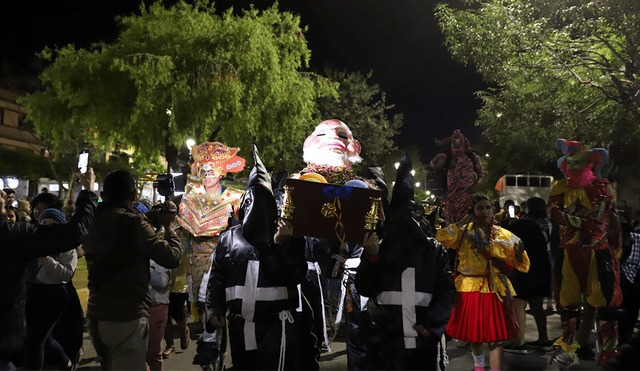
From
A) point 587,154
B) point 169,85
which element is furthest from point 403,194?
point 169,85

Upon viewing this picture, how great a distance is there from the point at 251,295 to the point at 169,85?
13874 mm

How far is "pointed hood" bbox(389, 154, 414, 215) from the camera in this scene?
3766mm

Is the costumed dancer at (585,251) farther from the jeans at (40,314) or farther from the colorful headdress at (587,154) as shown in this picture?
the jeans at (40,314)

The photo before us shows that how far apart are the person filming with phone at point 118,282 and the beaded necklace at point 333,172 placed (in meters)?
1.53

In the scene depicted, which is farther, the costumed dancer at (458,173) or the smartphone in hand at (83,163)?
the costumed dancer at (458,173)

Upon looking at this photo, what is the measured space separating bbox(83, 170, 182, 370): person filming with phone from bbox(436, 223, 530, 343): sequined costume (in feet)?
9.83

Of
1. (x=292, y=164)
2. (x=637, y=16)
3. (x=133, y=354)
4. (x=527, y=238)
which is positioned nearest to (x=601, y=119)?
(x=637, y=16)

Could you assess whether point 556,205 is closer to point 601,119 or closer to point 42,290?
point 42,290

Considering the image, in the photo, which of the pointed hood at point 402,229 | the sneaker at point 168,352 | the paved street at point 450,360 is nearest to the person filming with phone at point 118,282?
the pointed hood at point 402,229

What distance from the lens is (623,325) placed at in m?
6.48

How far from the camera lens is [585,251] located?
6113 millimetres

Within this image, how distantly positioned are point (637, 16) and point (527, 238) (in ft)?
22.7

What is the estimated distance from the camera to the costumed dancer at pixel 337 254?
12.8ft

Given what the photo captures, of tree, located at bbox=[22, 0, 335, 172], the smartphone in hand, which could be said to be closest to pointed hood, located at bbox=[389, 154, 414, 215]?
the smartphone in hand
